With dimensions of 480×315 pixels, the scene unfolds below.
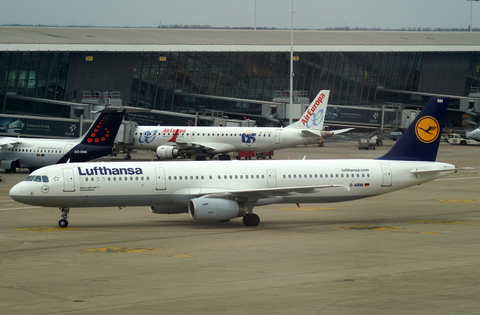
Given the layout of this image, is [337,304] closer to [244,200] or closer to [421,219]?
[244,200]

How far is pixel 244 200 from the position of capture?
35.9 m

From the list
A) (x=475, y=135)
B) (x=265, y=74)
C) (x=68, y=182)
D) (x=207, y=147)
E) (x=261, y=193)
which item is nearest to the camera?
(x=68, y=182)

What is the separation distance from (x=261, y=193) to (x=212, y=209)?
2903 mm

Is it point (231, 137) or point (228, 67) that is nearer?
point (231, 137)

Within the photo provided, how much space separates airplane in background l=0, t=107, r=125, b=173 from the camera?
2517 inches

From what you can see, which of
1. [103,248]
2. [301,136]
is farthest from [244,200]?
[301,136]

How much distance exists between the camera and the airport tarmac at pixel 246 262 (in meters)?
19.5

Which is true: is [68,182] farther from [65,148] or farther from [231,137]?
[231,137]

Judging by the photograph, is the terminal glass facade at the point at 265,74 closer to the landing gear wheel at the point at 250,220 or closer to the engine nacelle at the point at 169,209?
the engine nacelle at the point at 169,209

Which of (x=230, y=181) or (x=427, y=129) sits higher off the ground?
(x=427, y=129)

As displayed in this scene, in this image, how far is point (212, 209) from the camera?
34344 millimetres

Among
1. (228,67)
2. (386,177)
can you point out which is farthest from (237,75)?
(386,177)

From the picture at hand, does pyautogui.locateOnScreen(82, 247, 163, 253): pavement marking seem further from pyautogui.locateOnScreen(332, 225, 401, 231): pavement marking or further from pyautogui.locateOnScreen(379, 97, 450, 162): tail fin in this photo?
pyautogui.locateOnScreen(379, 97, 450, 162): tail fin

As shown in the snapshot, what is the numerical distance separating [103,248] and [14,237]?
5.87 meters
